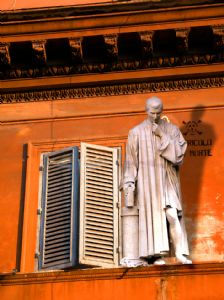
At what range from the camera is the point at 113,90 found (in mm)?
15961

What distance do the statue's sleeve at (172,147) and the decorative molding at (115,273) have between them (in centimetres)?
157

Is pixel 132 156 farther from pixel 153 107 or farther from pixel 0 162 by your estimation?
pixel 0 162

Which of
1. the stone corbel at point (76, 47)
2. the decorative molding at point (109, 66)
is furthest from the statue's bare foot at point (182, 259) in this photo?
the stone corbel at point (76, 47)

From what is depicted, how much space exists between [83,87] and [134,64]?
787 mm

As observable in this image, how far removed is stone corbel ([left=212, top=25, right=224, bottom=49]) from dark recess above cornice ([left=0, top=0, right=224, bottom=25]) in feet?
1.21

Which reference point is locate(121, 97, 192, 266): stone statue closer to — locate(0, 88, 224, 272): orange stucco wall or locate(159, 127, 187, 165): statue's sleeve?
locate(159, 127, 187, 165): statue's sleeve

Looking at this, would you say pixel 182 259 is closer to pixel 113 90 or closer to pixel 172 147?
pixel 172 147

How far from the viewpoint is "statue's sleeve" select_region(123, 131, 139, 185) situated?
1345 centimetres

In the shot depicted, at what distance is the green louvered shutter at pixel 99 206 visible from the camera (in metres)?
14.0

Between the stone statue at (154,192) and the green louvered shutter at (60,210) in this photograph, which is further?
the green louvered shutter at (60,210)

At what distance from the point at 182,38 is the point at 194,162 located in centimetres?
180

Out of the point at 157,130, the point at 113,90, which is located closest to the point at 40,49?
the point at 113,90

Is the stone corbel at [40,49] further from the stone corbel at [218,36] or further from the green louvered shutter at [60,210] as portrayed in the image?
the stone corbel at [218,36]

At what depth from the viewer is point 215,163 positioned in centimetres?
1508
